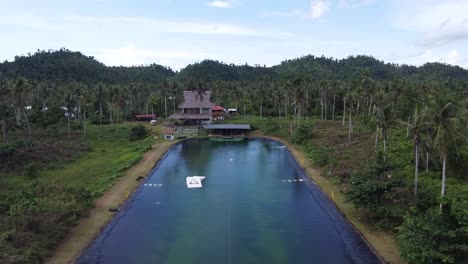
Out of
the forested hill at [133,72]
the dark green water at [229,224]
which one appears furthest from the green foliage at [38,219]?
the forested hill at [133,72]

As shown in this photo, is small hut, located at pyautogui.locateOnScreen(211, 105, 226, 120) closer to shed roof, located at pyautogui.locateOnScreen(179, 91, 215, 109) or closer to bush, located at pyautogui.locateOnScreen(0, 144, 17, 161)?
shed roof, located at pyautogui.locateOnScreen(179, 91, 215, 109)

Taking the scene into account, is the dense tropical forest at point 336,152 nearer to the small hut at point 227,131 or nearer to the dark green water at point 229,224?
the dark green water at point 229,224

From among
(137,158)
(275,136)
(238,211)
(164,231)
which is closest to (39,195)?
(164,231)

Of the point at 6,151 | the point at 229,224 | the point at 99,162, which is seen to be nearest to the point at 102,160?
the point at 99,162

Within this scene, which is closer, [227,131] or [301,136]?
[301,136]

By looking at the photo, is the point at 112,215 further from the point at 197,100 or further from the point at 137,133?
the point at 197,100

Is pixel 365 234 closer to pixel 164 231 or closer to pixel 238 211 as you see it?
pixel 238 211

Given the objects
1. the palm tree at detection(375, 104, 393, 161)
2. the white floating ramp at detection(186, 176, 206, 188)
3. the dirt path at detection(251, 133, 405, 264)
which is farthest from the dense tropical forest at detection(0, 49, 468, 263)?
the white floating ramp at detection(186, 176, 206, 188)
